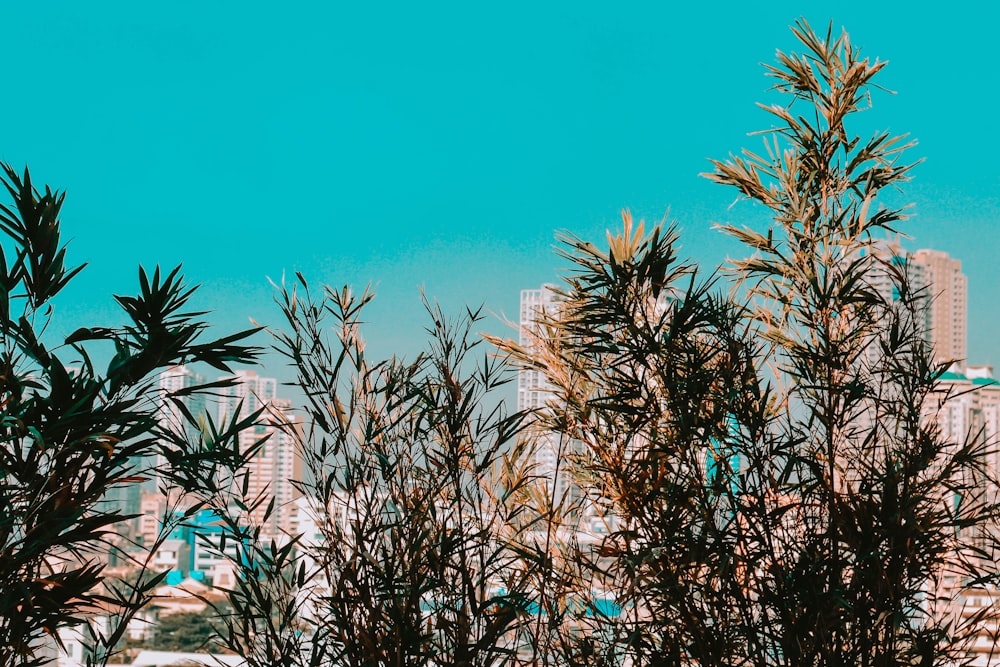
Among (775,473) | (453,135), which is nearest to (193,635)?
(775,473)

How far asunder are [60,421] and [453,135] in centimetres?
2331

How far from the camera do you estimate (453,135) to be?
24.6 meters

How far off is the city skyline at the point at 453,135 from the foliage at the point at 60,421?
68 mm

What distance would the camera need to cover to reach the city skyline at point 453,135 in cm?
298

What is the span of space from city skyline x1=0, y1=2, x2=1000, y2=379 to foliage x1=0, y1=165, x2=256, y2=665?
0.22 feet

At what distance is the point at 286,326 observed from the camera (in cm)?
269

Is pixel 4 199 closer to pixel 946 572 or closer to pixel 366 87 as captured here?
pixel 946 572

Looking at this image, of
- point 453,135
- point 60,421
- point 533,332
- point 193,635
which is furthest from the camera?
point 453,135

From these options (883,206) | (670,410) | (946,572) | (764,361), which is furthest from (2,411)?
(883,206)

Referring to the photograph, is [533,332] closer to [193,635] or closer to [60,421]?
[193,635]

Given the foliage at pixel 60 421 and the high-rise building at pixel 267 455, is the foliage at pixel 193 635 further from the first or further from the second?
the high-rise building at pixel 267 455

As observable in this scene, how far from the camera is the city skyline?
2.98 metres

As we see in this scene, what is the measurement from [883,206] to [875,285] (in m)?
0.36

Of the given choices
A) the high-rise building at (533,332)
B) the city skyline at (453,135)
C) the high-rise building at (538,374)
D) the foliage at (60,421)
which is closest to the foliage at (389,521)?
the city skyline at (453,135)
